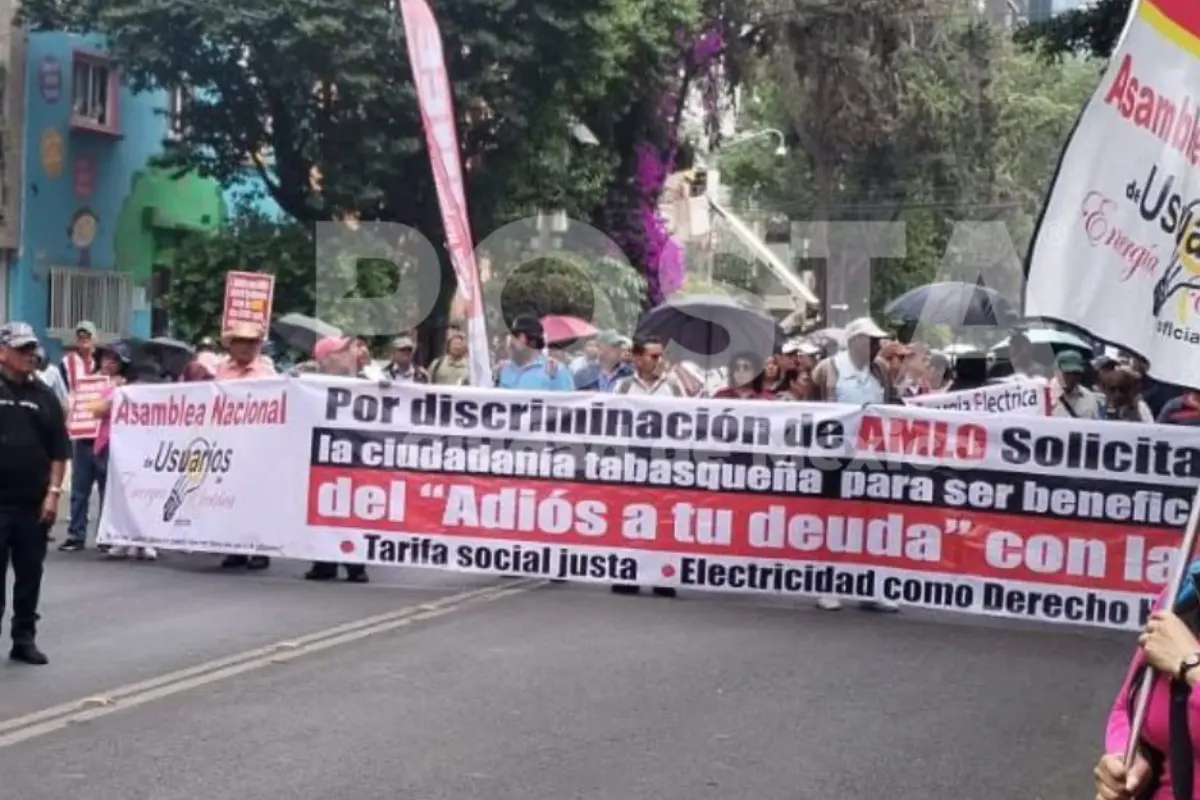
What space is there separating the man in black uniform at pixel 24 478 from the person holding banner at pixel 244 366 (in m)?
3.90

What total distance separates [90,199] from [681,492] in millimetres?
20731

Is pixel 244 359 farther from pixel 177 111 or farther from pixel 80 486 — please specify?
pixel 177 111

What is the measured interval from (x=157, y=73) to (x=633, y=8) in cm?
736

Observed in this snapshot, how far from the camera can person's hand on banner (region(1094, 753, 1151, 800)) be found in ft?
13.8

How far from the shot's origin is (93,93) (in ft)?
103

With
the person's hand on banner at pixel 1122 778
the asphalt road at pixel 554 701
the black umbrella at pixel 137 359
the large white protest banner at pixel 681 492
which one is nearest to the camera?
the person's hand on banner at pixel 1122 778

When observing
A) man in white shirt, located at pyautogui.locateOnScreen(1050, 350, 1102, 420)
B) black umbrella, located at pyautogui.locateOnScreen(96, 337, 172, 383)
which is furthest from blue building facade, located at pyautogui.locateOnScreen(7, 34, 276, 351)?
man in white shirt, located at pyautogui.locateOnScreen(1050, 350, 1102, 420)

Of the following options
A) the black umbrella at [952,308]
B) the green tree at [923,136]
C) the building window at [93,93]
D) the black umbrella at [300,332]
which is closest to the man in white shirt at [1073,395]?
the black umbrella at [952,308]

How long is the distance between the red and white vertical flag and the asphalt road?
225 cm

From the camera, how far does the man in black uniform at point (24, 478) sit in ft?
34.2

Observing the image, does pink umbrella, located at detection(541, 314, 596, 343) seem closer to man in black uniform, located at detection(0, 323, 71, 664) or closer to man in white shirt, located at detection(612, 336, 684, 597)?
man in white shirt, located at detection(612, 336, 684, 597)

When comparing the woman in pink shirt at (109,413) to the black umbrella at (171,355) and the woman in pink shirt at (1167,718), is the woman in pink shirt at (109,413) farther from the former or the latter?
the woman in pink shirt at (1167,718)

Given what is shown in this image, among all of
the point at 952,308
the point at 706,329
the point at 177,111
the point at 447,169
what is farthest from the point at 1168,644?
the point at 177,111

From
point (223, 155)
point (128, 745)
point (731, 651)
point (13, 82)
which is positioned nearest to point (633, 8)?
point (223, 155)
